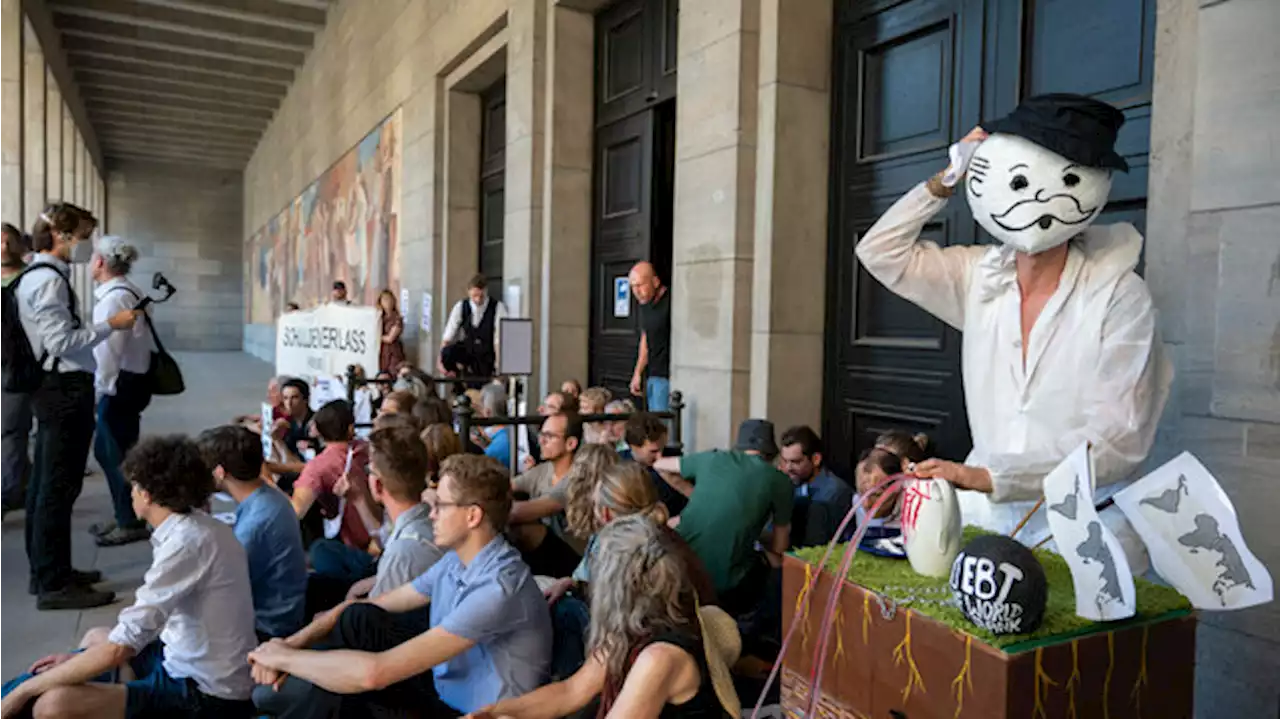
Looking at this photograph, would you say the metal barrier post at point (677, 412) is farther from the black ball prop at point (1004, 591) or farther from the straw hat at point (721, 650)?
the black ball prop at point (1004, 591)

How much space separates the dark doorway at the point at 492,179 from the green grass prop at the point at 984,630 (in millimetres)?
8125

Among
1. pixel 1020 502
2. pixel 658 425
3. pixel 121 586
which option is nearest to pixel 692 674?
pixel 1020 502

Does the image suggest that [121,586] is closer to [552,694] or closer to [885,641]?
[552,694]

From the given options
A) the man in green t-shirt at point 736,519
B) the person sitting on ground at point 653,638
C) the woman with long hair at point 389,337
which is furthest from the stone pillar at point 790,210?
the woman with long hair at point 389,337

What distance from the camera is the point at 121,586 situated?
185 inches

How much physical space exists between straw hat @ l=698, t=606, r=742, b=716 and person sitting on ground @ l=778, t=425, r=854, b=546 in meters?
1.32

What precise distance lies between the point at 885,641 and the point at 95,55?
21.5 m

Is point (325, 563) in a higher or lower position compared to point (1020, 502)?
lower

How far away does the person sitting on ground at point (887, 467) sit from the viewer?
2.48m

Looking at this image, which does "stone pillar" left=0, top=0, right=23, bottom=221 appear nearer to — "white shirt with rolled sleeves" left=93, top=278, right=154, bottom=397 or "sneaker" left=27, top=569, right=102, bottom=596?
"white shirt with rolled sleeves" left=93, top=278, right=154, bottom=397

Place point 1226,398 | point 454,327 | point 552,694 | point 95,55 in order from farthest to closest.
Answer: point 95,55, point 454,327, point 1226,398, point 552,694

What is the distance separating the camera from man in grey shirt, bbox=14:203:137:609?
4258 mm

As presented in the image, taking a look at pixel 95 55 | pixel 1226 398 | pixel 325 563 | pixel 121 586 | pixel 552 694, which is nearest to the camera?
pixel 552 694

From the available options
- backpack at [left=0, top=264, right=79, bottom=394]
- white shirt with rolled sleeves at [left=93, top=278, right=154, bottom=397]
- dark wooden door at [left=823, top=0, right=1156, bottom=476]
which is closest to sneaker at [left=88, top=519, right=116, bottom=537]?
white shirt with rolled sleeves at [left=93, top=278, right=154, bottom=397]
